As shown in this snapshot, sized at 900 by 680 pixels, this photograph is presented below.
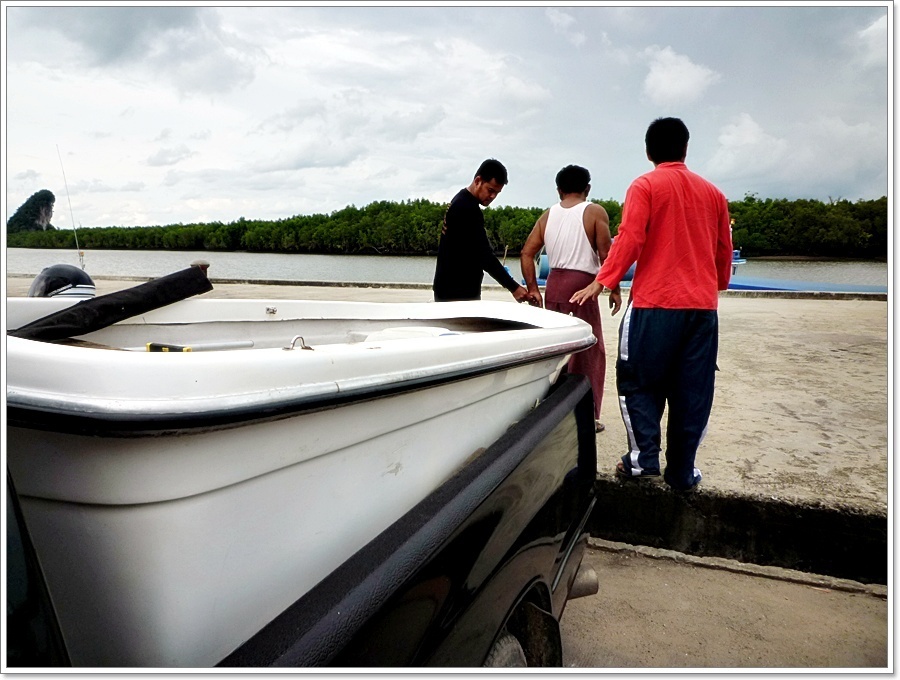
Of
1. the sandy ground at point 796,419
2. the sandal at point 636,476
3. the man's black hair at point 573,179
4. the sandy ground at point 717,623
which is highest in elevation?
the man's black hair at point 573,179

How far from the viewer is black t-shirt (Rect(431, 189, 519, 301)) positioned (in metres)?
3.58

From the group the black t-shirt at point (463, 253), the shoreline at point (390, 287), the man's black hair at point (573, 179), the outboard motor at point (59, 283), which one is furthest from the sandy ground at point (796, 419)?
the shoreline at point (390, 287)

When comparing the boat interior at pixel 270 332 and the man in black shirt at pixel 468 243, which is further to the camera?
the man in black shirt at pixel 468 243

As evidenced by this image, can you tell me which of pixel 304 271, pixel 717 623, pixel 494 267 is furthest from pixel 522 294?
pixel 304 271

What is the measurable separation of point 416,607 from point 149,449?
1.66 ft

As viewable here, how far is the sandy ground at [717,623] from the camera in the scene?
2104 mm

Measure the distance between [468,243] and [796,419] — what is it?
7.60ft

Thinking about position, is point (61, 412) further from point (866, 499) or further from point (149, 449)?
point (866, 499)

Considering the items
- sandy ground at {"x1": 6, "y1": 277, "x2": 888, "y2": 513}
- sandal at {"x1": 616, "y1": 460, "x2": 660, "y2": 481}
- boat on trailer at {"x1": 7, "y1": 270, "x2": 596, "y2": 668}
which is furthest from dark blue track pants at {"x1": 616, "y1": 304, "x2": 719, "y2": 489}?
boat on trailer at {"x1": 7, "y1": 270, "x2": 596, "y2": 668}

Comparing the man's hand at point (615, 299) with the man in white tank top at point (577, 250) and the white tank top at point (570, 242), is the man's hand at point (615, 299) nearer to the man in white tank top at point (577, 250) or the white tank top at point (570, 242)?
the man in white tank top at point (577, 250)

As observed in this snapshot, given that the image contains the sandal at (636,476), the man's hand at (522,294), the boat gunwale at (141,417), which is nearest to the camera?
the boat gunwale at (141,417)

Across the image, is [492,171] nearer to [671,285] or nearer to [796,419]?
[671,285]

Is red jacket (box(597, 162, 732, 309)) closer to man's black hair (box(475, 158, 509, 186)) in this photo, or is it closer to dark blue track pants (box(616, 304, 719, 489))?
dark blue track pants (box(616, 304, 719, 489))
